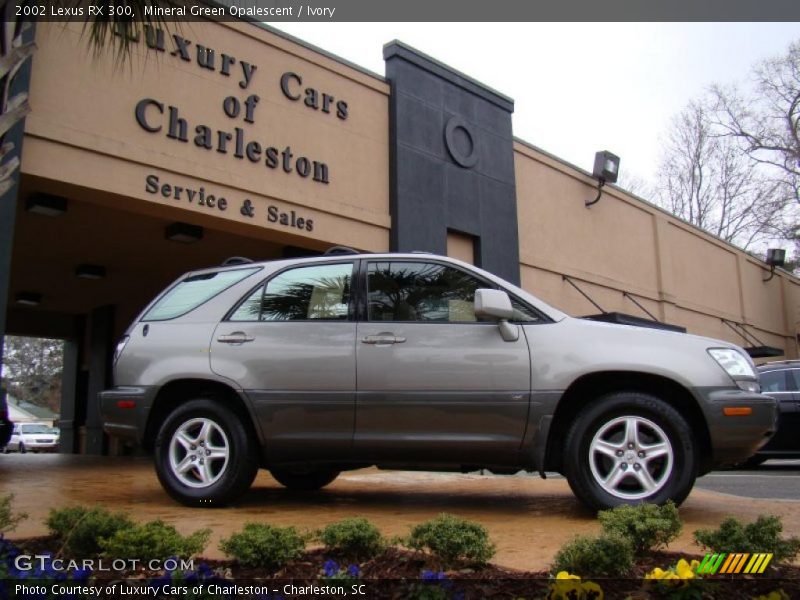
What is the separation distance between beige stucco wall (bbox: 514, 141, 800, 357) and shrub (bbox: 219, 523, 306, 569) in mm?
12246

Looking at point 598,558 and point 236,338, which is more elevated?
point 236,338

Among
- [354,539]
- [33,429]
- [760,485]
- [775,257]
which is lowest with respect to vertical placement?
[33,429]

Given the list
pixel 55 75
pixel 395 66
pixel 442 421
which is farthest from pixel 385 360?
pixel 395 66

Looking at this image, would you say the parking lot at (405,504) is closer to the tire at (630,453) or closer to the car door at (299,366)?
the tire at (630,453)

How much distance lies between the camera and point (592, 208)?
17.6m

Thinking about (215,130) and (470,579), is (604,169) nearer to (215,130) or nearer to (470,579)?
(215,130)

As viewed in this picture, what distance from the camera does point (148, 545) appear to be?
10.1ft

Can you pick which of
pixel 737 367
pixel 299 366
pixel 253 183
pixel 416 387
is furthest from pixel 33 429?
pixel 737 367

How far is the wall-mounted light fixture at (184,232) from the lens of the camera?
1061 cm

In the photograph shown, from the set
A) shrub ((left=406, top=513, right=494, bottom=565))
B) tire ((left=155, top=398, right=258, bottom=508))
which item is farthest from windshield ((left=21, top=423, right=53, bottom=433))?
shrub ((left=406, top=513, right=494, bottom=565))

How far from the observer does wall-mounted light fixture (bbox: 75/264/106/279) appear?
1375cm

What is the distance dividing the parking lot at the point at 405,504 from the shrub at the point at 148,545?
A: 460mm

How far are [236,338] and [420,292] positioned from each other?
4.49 feet

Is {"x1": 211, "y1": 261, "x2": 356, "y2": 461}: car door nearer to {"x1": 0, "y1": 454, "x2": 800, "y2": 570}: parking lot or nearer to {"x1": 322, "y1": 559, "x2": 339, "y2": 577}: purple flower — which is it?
{"x1": 0, "y1": 454, "x2": 800, "y2": 570}: parking lot
